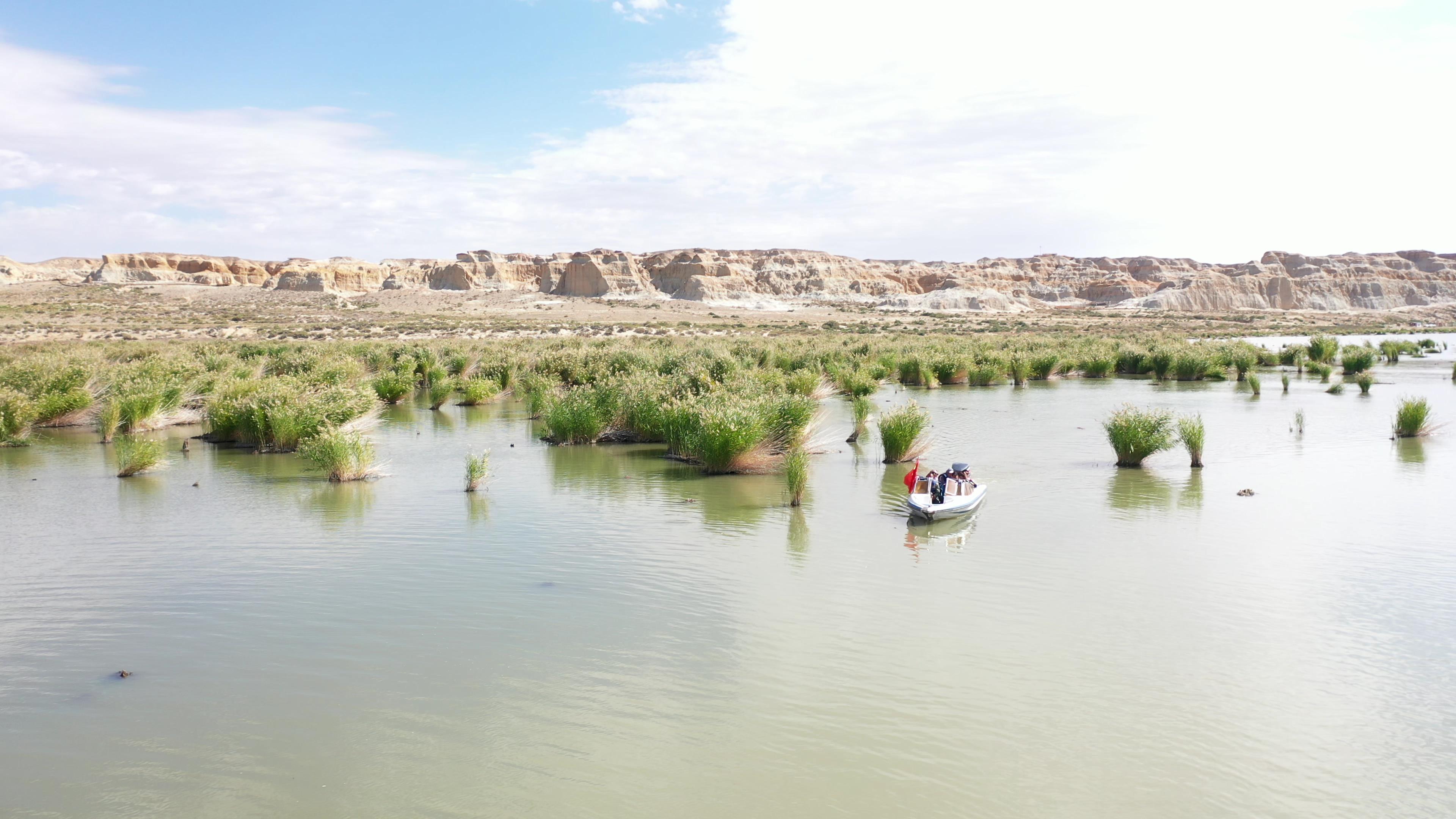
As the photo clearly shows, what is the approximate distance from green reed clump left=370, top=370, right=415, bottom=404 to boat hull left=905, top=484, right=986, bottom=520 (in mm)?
15217

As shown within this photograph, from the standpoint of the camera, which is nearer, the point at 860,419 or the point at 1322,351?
the point at 860,419

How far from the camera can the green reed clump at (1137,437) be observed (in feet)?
45.5

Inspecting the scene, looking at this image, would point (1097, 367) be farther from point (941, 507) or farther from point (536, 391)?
point (941, 507)

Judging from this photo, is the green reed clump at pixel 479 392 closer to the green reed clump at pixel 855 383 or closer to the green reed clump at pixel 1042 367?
the green reed clump at pixel 855 383

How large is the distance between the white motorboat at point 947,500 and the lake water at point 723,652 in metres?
0.20

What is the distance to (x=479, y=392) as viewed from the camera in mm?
23203

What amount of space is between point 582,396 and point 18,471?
8040 millimetres

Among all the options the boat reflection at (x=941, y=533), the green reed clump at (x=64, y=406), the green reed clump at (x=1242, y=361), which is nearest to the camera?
the boat reflection at (x=941, y=533)

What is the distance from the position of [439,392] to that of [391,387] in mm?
1193

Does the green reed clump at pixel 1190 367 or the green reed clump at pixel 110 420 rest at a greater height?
the green reed clump at pixel 1190 367

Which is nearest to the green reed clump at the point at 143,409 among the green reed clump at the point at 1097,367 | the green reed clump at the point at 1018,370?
the green reed clump at the point at 1018,370

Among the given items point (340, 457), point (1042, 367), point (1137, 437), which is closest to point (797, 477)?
point (1137, 437)

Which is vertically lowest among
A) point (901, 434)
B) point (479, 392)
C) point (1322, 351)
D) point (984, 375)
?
point (479, 392)

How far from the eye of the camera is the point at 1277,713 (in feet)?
18.5
